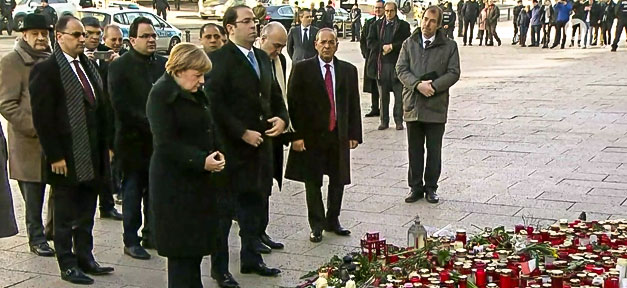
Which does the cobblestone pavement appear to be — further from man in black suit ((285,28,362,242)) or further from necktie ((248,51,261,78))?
necktie ((248,51,261,78))

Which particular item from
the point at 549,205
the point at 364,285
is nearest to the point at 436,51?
the point at 549,205

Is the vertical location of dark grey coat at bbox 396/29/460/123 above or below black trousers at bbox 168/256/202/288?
above

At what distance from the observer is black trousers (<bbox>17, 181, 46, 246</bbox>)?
22.6 feet

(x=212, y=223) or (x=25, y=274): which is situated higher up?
(x=212, y=223)

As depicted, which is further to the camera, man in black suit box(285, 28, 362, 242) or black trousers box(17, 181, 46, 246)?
man in black suit box(285, 28, 362, 242)

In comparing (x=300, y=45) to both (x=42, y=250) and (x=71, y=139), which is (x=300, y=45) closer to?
(x=42, y=250)

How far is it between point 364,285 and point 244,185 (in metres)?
1.45

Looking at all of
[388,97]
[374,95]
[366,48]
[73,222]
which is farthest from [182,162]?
[374,95]

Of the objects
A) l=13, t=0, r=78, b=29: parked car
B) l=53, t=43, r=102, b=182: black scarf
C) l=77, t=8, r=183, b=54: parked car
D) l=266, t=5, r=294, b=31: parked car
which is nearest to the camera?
l=53, t=43, r=102, b=182: black scarf

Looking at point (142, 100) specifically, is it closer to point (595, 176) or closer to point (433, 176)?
point (433, 176)

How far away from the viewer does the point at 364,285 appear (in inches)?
197

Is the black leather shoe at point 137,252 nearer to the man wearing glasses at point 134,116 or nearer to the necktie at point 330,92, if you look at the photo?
the man wearing glasses at point 134,116

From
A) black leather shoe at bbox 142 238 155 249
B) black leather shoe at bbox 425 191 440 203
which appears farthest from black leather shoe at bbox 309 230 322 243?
black leather shoe at bbox 425 191 440 203

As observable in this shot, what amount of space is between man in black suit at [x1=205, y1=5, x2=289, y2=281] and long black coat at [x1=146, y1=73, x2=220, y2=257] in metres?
0.90
